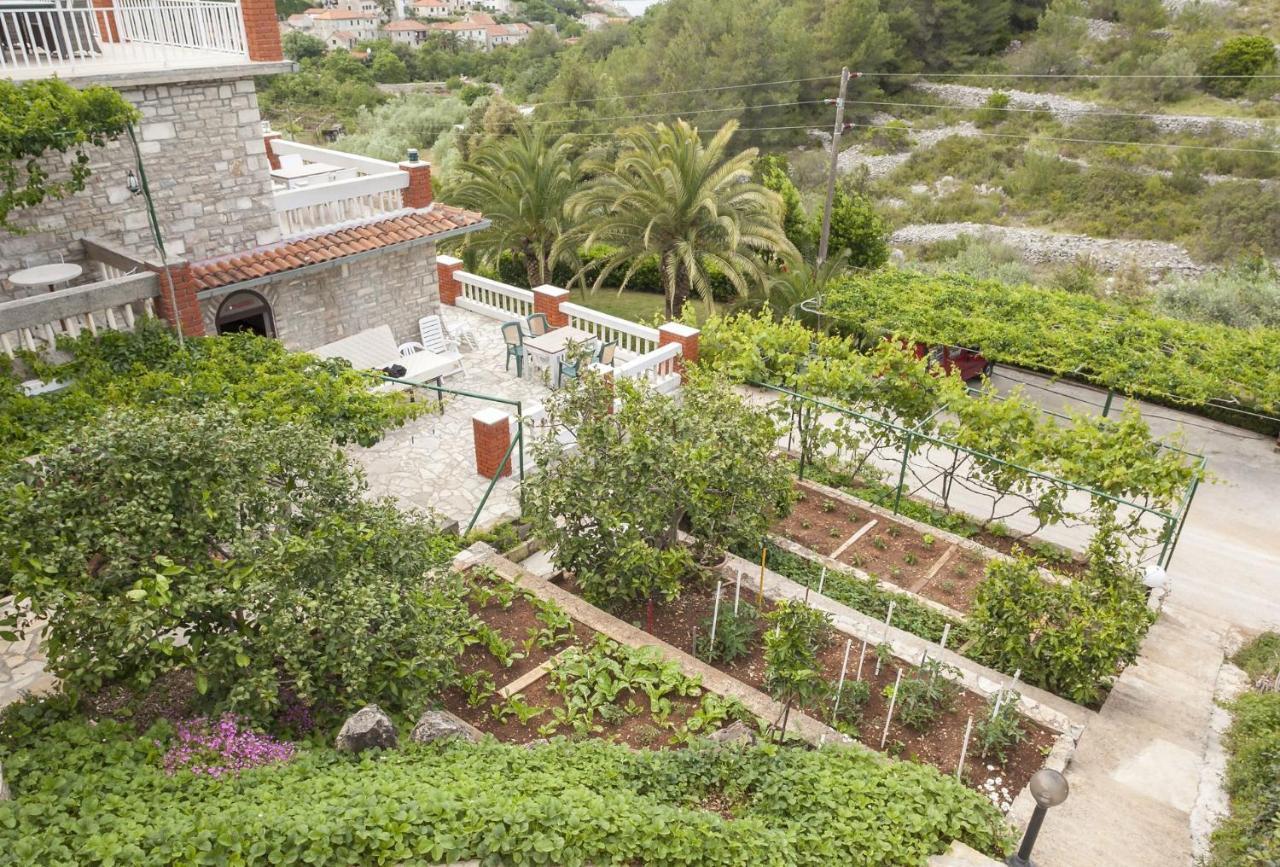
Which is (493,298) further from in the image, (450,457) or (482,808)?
(482,808)

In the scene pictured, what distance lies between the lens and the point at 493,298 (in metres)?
17.0

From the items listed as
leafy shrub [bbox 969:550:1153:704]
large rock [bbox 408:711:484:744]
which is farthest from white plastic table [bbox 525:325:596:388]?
large rock [bbox 408:711:484:744]

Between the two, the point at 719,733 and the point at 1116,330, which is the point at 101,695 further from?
the point at 1116,330

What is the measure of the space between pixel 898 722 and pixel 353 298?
10.7 meters

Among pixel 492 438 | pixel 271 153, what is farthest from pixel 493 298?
pixel 492 438

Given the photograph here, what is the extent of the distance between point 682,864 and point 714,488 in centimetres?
421

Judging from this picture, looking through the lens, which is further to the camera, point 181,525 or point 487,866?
point 181,525

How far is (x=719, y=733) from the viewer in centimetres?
646

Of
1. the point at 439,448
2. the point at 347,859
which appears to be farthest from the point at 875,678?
the point at 439,448

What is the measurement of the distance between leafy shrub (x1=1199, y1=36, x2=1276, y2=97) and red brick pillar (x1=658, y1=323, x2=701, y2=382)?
44.5 metres

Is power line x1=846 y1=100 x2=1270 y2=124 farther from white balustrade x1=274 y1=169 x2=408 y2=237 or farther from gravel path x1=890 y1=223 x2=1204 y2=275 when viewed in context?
white balustrade x1=274 y1=169 x2=408 y2=237

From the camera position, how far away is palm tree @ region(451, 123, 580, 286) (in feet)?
68.0

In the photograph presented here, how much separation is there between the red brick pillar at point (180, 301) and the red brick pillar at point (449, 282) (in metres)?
7.67

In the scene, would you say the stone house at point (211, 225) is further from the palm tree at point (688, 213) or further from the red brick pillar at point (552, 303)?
the palm tree at point (688, 213)
